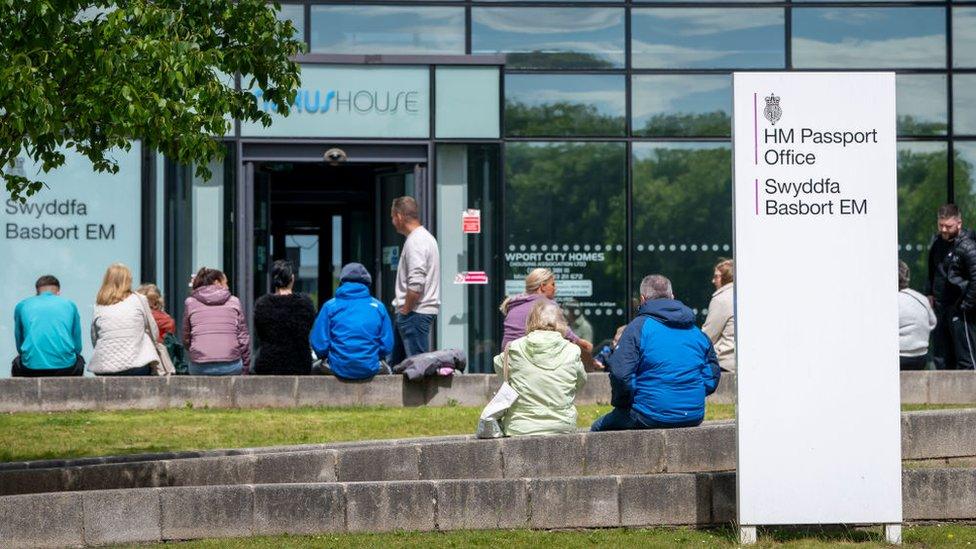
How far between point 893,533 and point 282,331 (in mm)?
7663

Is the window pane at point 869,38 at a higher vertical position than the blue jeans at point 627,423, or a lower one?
higher

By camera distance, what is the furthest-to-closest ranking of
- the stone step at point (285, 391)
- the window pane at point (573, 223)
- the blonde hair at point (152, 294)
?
the window pane at point (573, 223)
the blonde hair at point (152, 294)
the stone step at point (285, 391)

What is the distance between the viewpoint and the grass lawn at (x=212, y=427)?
12.2 metres

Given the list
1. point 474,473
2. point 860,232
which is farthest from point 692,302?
point 860,232

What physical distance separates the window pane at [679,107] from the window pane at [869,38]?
1.11 meters

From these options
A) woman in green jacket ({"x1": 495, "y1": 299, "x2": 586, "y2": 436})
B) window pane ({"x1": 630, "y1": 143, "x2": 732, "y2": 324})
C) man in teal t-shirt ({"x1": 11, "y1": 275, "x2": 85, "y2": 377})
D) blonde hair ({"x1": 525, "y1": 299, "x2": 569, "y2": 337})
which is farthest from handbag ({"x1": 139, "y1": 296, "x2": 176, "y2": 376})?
window pane ({"x1": 630, "y1": 143, "x2": 732, "y2": 324})

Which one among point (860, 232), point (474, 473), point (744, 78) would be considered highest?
point (744, 78)

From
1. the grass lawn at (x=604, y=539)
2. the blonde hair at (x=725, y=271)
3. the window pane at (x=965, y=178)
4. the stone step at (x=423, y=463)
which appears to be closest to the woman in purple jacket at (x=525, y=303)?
the blonde hair at (x=725, y=271)

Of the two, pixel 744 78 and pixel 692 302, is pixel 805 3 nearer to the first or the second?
pixel 692 302

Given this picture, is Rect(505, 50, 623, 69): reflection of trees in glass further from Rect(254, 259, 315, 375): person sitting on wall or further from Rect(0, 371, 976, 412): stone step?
Rect(0, 371, 976, 412): stone step

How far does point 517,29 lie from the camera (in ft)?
67.2

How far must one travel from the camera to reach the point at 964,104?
20734mm

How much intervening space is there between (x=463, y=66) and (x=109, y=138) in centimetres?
1037

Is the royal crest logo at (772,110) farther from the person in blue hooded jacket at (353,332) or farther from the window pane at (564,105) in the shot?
the window pane at (564,105)
